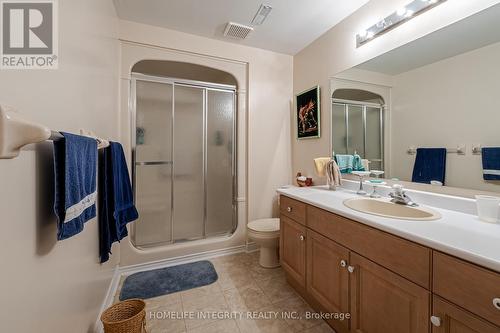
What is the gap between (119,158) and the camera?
1.63 m

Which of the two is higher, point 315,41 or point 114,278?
point 315,41

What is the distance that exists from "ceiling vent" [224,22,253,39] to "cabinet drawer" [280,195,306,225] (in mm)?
1731

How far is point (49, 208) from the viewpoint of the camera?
2.80 ft

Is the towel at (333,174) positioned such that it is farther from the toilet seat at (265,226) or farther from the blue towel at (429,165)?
the toilet seat at (265,226)

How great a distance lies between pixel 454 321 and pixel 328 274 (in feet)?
2.21

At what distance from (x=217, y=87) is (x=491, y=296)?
2.57 m

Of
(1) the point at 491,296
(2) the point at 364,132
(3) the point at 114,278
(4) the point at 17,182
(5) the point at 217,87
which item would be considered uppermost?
(5) the point at 217,87

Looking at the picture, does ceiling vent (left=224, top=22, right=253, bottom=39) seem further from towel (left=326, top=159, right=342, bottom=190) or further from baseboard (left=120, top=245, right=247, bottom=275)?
baseboard (left=120, top=245, right=247, bottom=275)

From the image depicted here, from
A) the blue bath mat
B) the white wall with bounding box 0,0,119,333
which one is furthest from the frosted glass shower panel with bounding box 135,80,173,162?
the blue bath mat

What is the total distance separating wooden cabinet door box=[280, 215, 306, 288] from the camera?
1.66m

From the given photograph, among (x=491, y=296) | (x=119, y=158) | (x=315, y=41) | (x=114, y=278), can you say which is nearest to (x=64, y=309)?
(x=119, y=158)

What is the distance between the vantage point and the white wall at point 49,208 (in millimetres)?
624

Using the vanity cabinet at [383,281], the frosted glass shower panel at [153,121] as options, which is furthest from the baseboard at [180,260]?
the frosted glass shower panel at [153,121]

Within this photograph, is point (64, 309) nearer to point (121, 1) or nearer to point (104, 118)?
point (104, 118)
